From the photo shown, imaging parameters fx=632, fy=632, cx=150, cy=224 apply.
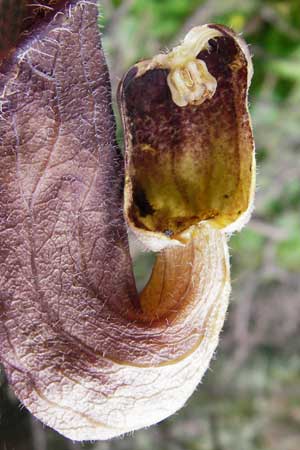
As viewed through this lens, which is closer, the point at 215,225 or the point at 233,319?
the point at 215,225

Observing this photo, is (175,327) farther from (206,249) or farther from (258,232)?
(258,232)

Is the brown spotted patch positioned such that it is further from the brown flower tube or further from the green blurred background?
the green blurred background

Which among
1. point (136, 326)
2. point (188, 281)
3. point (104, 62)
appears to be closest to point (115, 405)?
point (136, 326)

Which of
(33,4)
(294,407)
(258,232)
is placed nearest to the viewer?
(33,4)

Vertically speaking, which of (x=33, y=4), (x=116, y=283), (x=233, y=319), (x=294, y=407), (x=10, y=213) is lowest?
(x=294, y=407)

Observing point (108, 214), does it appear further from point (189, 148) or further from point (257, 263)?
point (257, 263)

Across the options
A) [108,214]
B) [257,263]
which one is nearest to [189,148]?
[108,214]

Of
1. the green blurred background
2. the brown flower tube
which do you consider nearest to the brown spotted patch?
the brown flower tube
